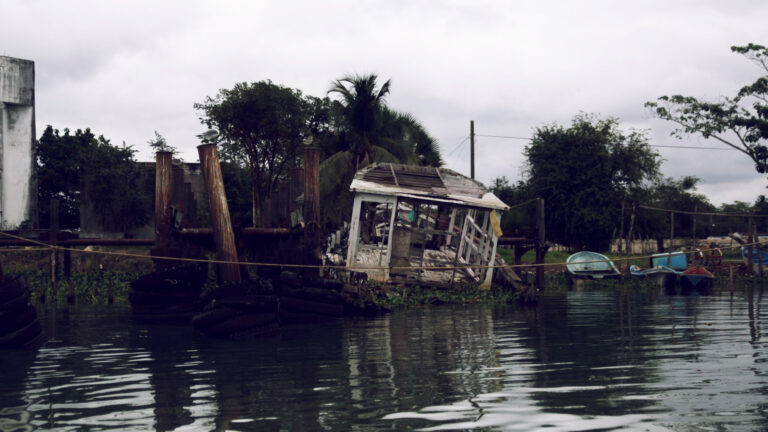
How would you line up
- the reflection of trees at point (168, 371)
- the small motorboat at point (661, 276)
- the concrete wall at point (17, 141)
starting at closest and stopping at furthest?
the reflection of trees at point (168, 371), the small motorboat at point (661, 276), the concrete wall at point (17, 141)

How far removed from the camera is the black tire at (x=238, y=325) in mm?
14180

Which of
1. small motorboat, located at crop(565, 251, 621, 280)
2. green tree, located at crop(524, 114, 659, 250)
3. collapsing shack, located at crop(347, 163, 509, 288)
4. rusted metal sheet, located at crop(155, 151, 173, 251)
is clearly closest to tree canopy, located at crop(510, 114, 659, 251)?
green tree, located at crop(524, 114, 659, 250)

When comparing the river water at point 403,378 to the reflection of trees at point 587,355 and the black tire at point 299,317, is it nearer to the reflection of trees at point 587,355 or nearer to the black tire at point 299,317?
the reflection of trees at point 587,355

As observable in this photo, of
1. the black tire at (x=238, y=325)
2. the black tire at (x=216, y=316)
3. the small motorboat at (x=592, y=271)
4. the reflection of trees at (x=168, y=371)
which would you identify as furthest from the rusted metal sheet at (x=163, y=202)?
the small motorboat at (x=592, y=271)

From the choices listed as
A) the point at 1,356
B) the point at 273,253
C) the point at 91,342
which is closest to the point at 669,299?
the point at 273,253

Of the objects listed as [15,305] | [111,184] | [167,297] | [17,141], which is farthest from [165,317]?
[111,184]

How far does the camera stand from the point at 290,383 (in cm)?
940

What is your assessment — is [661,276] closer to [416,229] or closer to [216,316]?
[416,229]

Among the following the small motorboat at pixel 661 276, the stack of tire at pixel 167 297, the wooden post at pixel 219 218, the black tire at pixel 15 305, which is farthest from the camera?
the small motorboat at pixel 661 276

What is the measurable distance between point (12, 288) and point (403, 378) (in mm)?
7250

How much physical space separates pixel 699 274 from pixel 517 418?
2523 centimetres

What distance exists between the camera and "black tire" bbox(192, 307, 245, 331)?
1417 centimetres

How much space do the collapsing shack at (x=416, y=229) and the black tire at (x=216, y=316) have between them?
19.2ft

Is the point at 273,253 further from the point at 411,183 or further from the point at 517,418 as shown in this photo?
the point at 517,418
